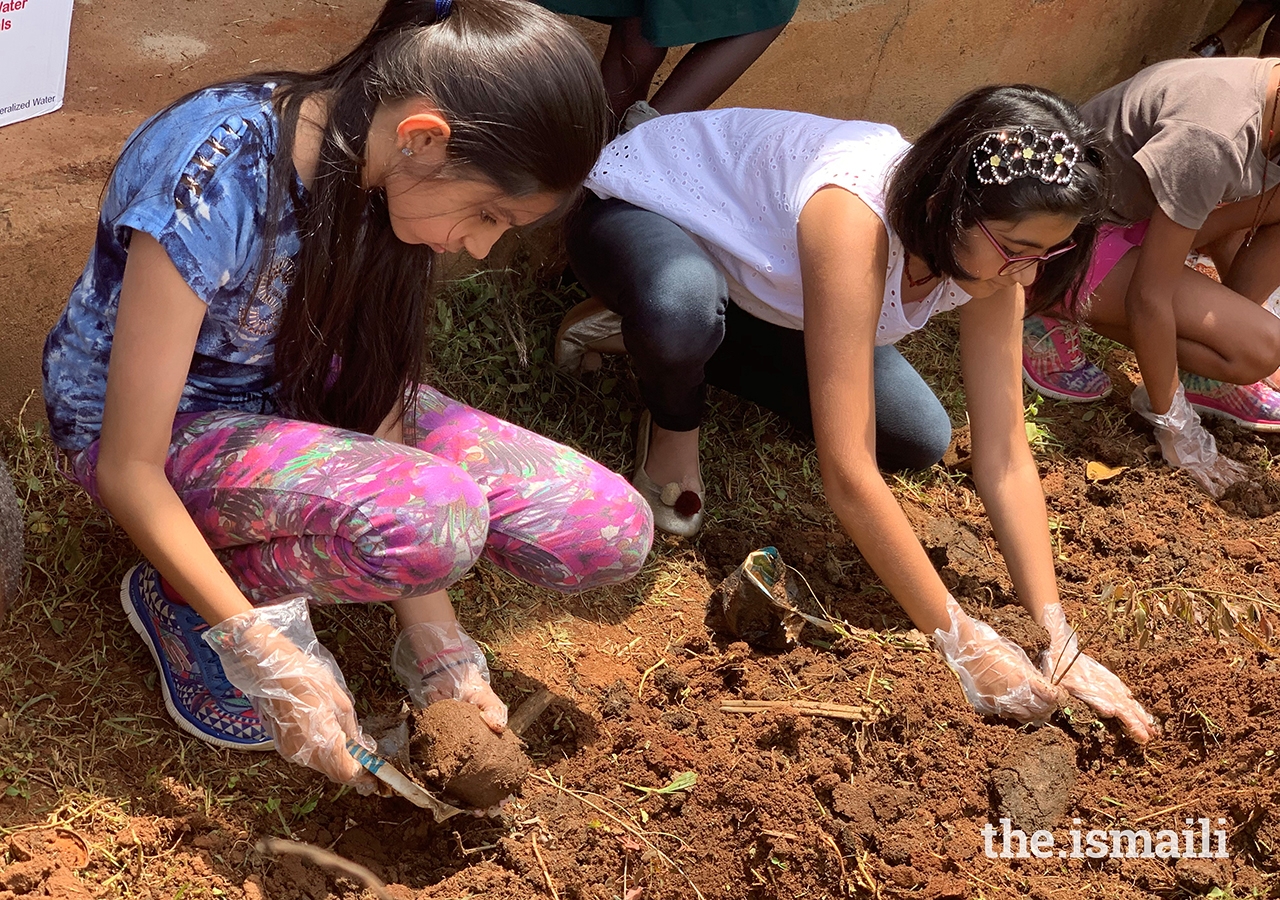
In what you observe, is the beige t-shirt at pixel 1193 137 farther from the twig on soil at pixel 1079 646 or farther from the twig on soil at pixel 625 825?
the twig on soil at pixel 625 825

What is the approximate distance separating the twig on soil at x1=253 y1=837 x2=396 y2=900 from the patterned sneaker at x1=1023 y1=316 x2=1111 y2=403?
2.24m

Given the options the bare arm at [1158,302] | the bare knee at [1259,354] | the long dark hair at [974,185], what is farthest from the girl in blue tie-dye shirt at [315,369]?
the bare knee at [1259,354]

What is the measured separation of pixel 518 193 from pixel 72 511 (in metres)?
1.13

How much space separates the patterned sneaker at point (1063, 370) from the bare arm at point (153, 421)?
7.66 ft

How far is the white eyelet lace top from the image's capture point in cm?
220

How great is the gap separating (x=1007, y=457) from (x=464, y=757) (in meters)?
1.24

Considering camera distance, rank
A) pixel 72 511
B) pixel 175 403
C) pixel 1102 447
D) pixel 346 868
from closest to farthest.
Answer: pixel 175 403, pixel 346 868, pixel 72 511, pixel 1102 447

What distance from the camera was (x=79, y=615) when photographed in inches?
79.4

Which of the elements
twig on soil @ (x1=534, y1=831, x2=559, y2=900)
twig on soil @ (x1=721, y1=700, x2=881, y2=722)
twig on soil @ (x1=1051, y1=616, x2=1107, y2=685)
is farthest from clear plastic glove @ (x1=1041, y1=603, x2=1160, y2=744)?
twig on soil @ (x1=534, y1=831, x2=559, y2=900)

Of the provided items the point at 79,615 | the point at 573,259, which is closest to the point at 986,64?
the point at 573,259

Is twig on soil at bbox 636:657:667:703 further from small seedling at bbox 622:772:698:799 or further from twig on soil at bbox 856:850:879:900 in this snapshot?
twig on soil at bbox 856:850:879:900

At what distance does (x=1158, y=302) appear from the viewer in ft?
9.45

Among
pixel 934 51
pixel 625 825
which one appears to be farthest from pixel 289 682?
pixel 934 51

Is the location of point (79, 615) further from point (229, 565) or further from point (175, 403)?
point (175, 403)
